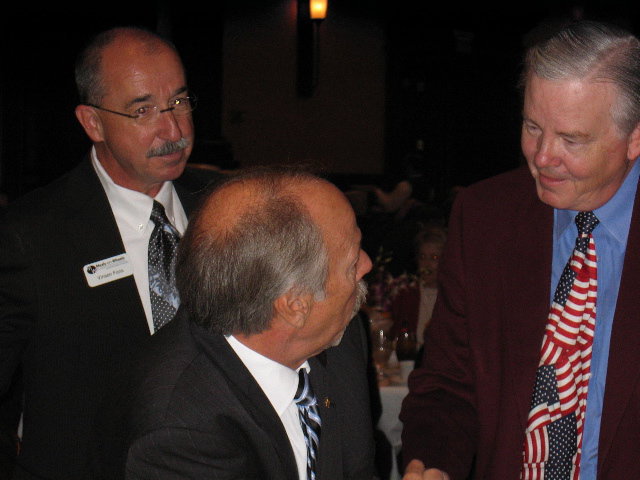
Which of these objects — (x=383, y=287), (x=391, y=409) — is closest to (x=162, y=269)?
(x=391, y=409)

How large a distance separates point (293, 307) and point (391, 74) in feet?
31.7

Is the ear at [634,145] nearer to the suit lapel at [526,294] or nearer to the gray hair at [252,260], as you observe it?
the suit lapel at [526,294]

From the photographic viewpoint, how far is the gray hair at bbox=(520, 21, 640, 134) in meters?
1.42

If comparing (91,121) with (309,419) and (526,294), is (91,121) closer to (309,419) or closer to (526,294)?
(309,419)

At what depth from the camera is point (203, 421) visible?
1340mm

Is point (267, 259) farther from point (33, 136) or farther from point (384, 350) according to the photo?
point (33, 136)

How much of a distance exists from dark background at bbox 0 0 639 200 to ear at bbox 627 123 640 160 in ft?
21.3

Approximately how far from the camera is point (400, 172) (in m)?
11.0

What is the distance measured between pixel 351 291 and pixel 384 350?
2199 millimetres

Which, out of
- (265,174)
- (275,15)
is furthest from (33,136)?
(265,174)

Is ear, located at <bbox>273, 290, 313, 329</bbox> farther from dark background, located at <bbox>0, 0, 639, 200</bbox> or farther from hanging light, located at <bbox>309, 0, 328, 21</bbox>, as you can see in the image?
hanging light, located at <bbox>309, 0, 328, 21</bbox>

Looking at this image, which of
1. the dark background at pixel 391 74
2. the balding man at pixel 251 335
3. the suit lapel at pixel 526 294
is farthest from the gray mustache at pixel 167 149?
the dark background at pixel 391 74

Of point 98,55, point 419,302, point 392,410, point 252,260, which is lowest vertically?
point 392,410

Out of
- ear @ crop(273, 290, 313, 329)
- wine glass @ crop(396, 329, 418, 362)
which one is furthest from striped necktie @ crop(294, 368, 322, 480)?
wine glass @ crop(396, 329, 418, 362)
